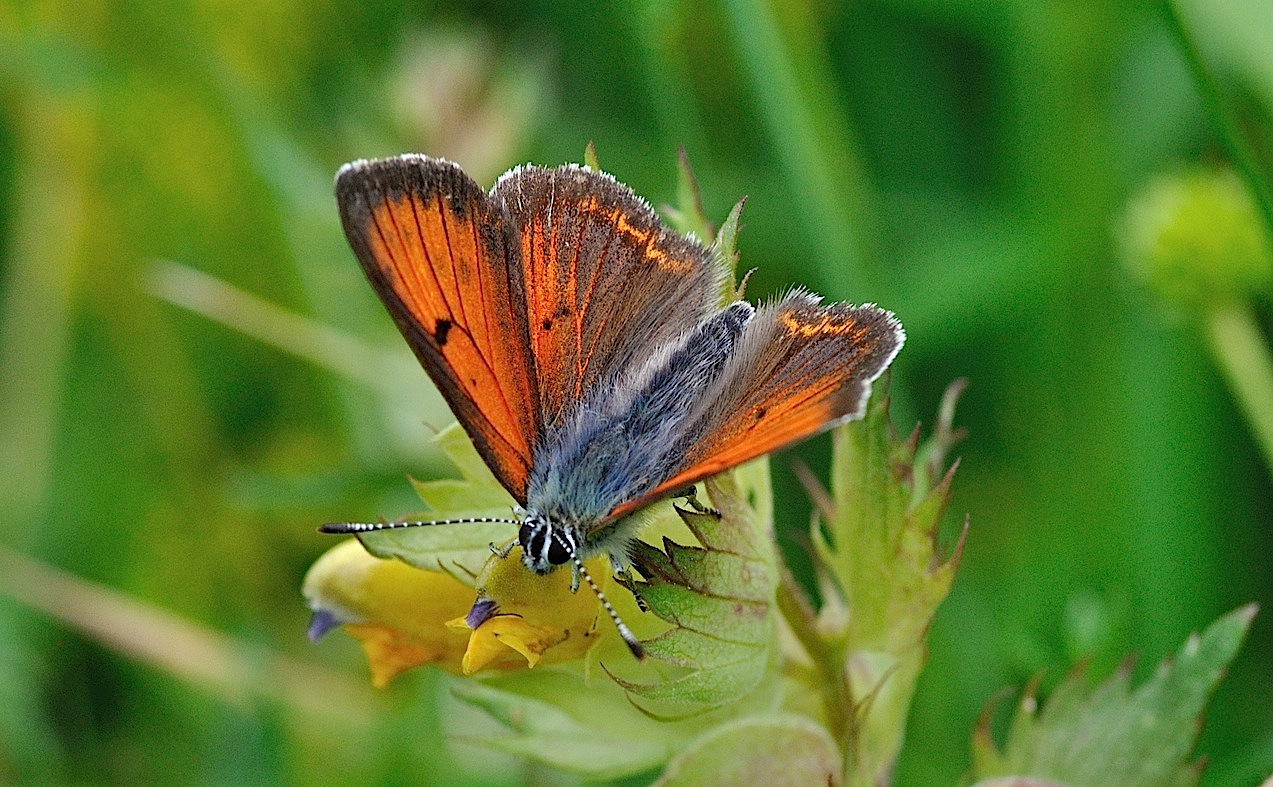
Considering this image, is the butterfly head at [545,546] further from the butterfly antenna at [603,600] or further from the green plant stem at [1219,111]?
the green plant stem at [1219,111]

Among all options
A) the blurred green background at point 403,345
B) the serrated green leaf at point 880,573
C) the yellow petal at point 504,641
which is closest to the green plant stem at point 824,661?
the serrated green leaf at point 880,573

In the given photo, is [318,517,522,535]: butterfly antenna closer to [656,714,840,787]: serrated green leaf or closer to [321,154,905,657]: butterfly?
[321,154,905,657]: butterfly

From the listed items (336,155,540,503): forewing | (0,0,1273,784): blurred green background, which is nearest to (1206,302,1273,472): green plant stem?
(0,0,1273,784): blurred green background

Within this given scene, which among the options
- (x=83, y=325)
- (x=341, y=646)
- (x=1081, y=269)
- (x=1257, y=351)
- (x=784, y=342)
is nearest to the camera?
(x=784, y=342)

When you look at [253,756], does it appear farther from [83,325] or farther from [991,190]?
[991,190]

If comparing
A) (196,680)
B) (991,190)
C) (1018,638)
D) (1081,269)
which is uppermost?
(991,190)

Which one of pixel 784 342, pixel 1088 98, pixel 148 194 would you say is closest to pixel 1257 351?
pixel 1088 98

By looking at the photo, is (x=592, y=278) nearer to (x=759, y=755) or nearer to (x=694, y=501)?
(x=694, y=501)
